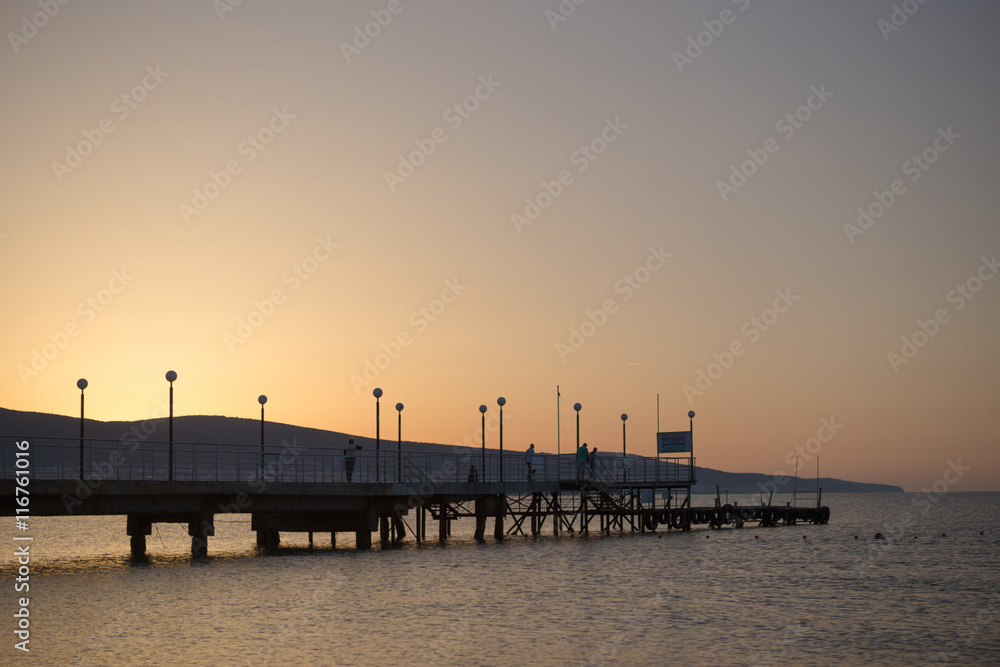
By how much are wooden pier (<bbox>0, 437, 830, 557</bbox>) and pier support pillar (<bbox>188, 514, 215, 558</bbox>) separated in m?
0.06

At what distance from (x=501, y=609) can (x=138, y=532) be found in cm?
2200

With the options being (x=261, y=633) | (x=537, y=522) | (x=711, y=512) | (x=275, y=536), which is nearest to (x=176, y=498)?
(x=275, y=536)

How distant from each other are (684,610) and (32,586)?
21373mm

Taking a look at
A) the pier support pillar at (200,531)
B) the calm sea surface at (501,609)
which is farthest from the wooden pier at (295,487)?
the calm sea surface at (501,609)

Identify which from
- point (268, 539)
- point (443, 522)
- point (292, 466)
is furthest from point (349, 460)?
point (443, 522)

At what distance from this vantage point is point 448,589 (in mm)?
37281

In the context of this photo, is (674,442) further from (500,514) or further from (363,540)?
(363,540)

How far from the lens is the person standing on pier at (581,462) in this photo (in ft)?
204

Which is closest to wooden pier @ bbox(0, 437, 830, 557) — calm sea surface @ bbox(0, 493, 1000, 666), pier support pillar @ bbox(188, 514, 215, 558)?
pier support pillar @ bbox(188, 514, 215, 558)

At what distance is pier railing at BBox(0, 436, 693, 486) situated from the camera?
40463 millimetres

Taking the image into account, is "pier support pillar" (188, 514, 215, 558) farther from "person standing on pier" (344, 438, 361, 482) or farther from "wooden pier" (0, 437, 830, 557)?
"person standing on pier" (344, 438, 361, 482)

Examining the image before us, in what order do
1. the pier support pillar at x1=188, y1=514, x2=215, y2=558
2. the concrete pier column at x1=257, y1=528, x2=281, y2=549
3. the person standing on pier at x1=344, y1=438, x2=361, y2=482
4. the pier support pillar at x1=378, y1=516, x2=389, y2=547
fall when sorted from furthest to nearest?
the pier support pillar at x1=378, y1=516, x2=389, y2=547
the concrete pier column at x1=257, y1=528, x2=281, y2=549
the person standing on pier at x1=344, y1=438, x2=361, y2=482
the pier support pillar at x1=188, y1=514, x2=215, y2=558

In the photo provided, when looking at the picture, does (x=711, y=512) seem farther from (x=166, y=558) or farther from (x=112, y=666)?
(x=112, y=666)

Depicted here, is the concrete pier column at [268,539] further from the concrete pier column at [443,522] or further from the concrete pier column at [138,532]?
the concrete pier column at [443,522]
